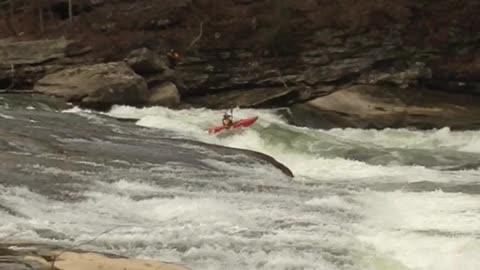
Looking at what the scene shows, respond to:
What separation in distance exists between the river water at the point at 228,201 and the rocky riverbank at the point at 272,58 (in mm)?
4655

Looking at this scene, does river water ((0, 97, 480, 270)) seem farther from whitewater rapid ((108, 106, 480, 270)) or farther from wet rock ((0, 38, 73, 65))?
wet rock ((0, 38, 73, 65))

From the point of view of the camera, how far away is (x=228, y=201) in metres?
8.69

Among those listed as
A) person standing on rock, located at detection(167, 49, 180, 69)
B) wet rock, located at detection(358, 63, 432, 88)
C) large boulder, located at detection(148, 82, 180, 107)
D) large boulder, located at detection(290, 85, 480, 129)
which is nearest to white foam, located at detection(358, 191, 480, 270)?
large boulder, located at detection(290, 85, 480, 129)

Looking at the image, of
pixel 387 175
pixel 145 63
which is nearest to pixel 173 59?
pixel 145 63

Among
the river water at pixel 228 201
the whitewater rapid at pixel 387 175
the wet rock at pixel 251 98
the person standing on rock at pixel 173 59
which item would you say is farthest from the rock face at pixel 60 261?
the person standing on rock at pixel 173 59

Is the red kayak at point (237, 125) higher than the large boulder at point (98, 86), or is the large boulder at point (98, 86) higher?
the large boulder at point (98, 86)

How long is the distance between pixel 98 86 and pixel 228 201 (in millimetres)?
11976

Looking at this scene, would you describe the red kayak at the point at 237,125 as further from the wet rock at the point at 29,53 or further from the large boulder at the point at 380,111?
the wet rock at the point at 29,53

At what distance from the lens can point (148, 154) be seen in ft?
37.7

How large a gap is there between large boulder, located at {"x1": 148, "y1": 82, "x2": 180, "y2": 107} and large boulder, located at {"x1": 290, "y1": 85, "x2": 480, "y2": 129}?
3.18m

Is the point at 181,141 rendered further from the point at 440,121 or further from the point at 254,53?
the point at 254,53

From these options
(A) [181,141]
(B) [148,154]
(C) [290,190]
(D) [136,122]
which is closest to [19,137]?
(B) [148,154]

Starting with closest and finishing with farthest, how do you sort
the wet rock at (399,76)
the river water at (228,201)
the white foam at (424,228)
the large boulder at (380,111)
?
the river water at (228,201) < the white foam at (424,228) < the large boulder at (380,111) < the wet rock at (399,76)

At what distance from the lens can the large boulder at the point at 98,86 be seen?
1980 centimetres
